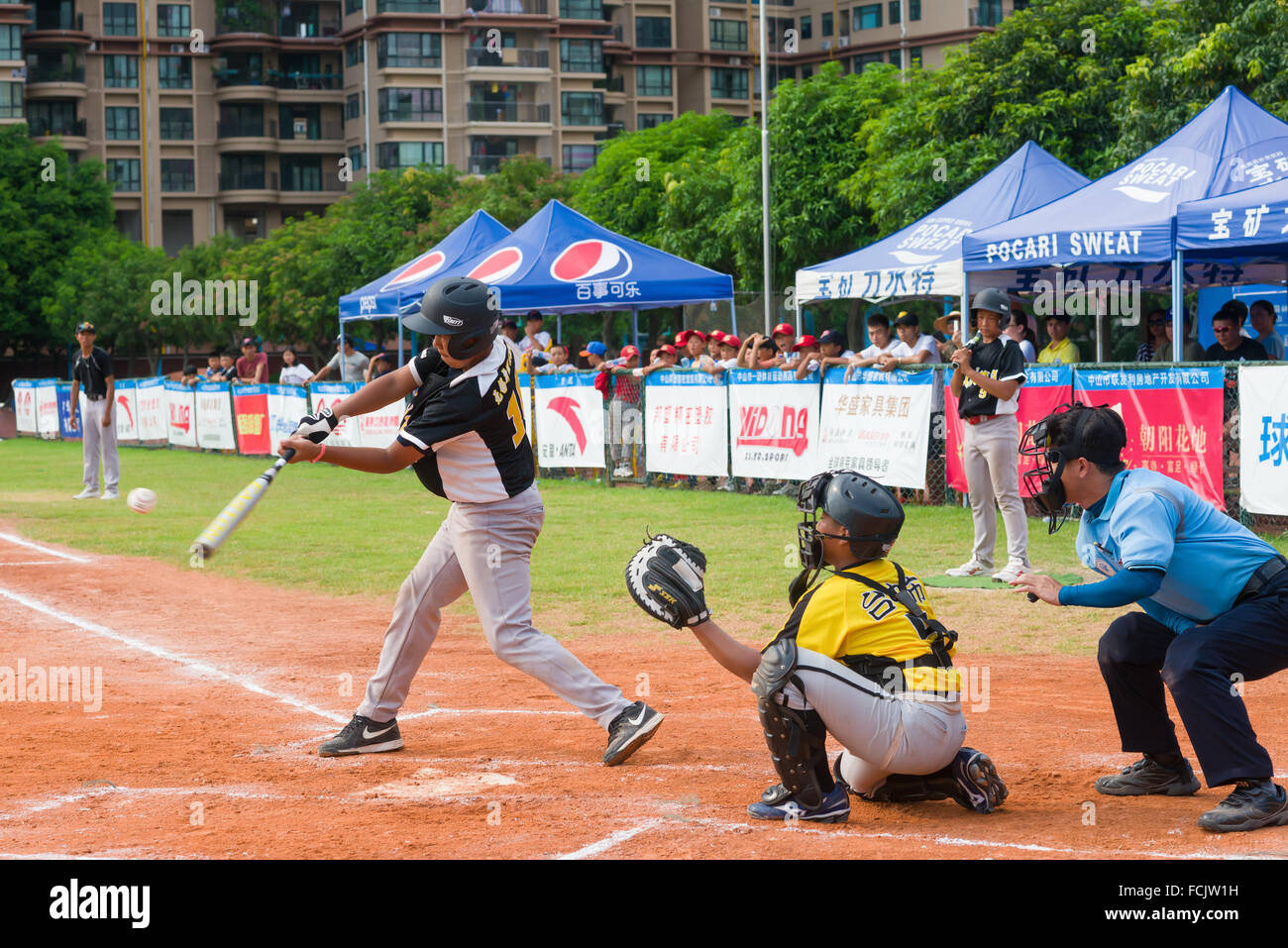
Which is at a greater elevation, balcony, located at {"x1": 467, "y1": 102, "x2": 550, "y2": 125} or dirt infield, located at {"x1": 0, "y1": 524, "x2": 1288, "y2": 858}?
balcony, located at {"x1": 467, "y1": 102, "x2": 550, "y2": 125}

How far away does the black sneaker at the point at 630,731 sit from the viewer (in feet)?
21.6

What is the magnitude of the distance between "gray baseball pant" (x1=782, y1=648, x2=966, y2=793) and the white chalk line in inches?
418

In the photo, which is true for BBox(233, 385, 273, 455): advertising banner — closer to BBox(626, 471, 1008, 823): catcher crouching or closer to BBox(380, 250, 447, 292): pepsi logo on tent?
BBox(380, 250, 447, 292): pepsi logo on tent

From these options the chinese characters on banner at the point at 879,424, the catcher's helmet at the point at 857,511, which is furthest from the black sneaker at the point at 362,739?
the chinese characters on banner at the point at 879,424

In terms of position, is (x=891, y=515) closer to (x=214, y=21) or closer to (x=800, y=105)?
(x=800, y=105)

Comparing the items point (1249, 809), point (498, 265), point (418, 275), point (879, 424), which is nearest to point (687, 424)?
point (879, 424)

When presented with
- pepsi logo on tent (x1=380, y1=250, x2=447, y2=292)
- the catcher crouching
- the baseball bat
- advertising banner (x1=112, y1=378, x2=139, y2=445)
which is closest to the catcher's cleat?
the catcher crouching

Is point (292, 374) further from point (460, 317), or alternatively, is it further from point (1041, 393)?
point (460, 317)

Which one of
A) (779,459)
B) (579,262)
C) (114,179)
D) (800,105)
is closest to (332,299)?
(800,105)

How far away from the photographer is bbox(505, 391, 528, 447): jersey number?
22.0 ft

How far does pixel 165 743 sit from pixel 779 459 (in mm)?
11987

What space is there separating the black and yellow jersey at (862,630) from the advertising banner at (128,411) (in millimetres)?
32113

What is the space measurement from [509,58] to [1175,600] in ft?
249

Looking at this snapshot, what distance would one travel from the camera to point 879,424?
56.3 feet
